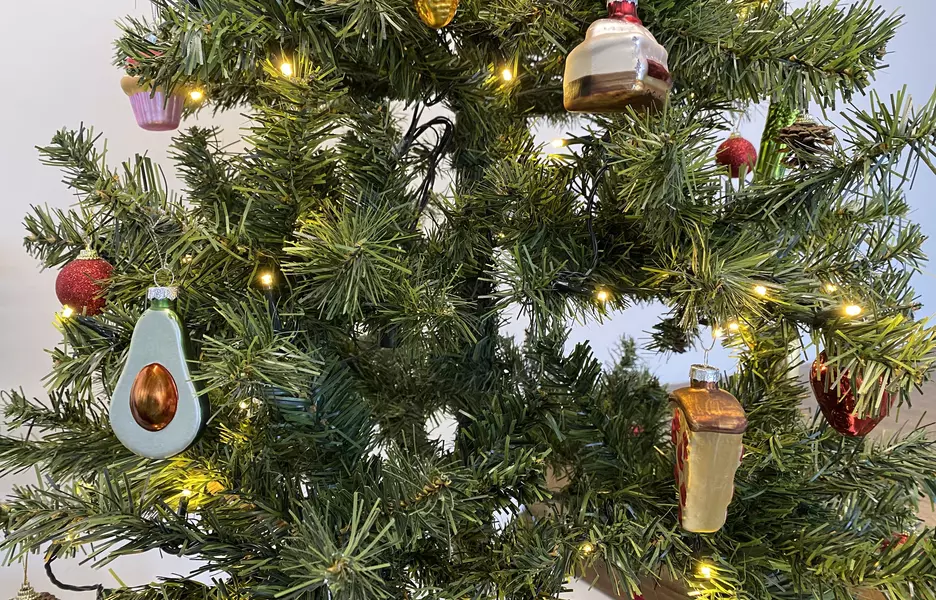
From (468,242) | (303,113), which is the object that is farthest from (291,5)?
(468,242)

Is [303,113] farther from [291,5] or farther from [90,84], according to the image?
[90,84]

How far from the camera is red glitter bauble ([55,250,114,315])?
14.4 inches

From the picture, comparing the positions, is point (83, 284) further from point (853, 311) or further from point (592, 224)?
point (853, 311)

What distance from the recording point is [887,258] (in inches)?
15.7

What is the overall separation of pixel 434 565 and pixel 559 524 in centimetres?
8

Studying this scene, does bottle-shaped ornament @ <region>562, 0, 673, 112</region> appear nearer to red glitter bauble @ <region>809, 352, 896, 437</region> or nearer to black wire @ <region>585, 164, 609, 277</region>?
black wire @ <region>585, 164, 609, 277</region>

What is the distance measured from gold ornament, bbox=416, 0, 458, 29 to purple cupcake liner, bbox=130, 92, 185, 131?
0.74 feet

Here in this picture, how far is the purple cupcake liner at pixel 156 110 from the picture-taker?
0.45 metres

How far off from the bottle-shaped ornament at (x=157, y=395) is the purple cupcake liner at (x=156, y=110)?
0.68ft

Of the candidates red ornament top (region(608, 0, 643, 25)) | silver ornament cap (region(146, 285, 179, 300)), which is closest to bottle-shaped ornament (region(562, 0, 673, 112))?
red ornament top (region(608, 0, 643, 25))

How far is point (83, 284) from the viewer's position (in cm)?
37

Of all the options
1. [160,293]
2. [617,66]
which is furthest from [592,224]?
[160,293]

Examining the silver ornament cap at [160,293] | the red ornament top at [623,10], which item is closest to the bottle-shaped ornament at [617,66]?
the red ornament top at [623,10]

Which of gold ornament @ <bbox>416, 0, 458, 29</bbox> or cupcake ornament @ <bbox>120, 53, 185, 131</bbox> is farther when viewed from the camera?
cupcake ornament @ <bbox>120, 53, 185, 131</bbox>
